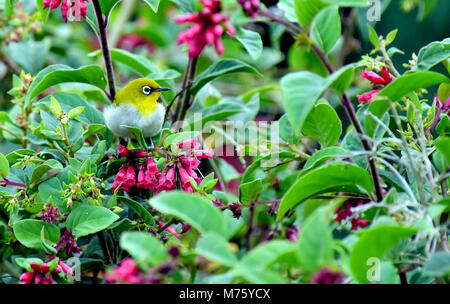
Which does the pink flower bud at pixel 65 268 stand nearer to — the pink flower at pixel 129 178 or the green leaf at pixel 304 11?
the pink flower at pixel 129 178

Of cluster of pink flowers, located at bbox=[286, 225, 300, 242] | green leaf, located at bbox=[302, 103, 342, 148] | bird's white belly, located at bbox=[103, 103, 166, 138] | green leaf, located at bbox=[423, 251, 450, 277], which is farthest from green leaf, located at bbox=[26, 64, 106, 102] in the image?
green leaf, located at bbox=[423, 251, 450, 277]

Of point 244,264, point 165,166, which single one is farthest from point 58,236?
point 244,264

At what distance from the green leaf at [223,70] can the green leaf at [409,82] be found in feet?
1.61

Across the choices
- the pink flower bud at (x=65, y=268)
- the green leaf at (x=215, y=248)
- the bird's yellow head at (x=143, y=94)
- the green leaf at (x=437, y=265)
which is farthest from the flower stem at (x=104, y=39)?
the green leaf at (x=437, y=265)

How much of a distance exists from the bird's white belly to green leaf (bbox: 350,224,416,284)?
0.88 metres

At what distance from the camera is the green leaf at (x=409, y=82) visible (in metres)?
1.12

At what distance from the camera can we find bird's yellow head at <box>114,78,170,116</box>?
1749 mm

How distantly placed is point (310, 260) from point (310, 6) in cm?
50

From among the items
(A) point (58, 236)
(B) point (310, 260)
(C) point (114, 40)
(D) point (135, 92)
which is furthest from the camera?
(C) point (114, 40)

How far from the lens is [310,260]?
85 cm

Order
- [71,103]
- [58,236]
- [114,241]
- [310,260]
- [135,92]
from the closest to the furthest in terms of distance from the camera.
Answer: [310,260]
[58,236]
[114,241]
[71,103]
[135,92]

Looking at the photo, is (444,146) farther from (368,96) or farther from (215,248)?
(215,248)

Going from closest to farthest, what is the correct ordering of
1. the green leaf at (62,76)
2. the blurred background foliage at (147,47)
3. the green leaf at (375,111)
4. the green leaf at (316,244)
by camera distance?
1. the green leaf at (316,244)
2. the green leaf at (375,111)
3. the green leaf at (62,76)
4. the blurred background foliage at (147,47)
